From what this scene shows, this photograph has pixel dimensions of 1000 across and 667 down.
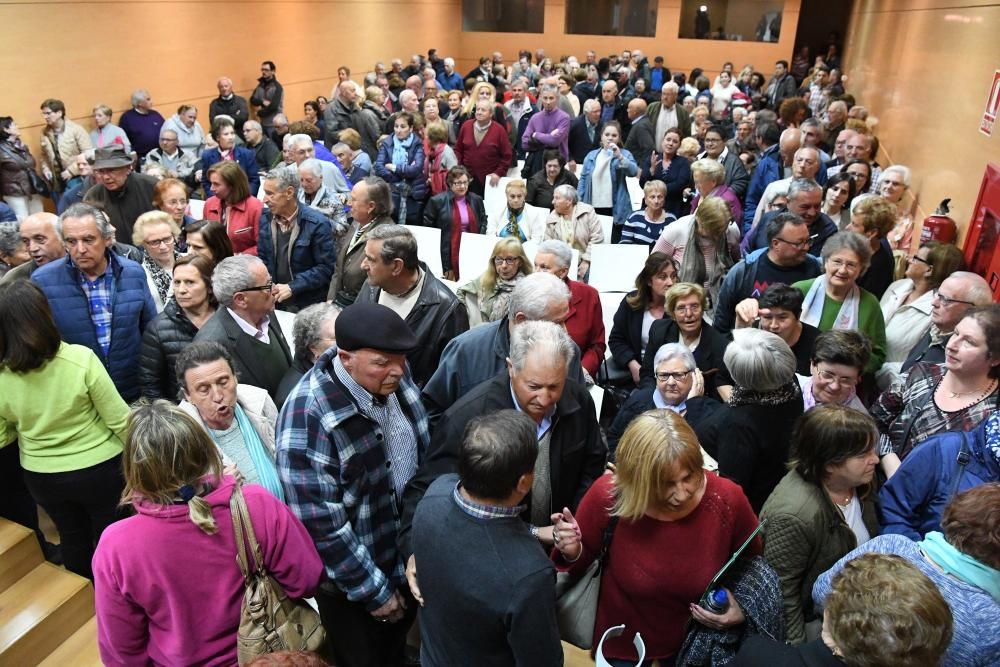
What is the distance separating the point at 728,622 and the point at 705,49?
19.1 metres

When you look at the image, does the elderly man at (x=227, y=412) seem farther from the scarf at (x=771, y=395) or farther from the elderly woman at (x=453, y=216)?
the elderly woman at (x=453, y=216)

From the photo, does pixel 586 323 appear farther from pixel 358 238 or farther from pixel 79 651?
pixel 79 651

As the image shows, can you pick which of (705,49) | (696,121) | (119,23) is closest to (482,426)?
(696,121)

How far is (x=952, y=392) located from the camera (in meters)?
2.65

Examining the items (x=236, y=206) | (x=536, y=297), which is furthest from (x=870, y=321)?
(x=236, y=206)

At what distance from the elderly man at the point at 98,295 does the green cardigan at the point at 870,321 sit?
3.46 metres

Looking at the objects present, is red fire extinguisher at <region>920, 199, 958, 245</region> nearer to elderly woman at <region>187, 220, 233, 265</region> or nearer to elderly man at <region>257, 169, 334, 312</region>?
elderly man at <region>257, 169, 334, 312</region>

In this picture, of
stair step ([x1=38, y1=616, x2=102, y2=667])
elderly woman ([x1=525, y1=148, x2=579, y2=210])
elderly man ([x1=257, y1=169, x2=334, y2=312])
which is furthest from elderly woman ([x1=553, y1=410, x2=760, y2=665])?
elderly woman ([x1=525, y1=148, x2=579, y2=210])

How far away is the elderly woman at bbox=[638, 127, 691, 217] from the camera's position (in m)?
6.39

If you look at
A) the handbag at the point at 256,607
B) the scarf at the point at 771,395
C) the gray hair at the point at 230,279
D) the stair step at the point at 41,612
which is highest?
the gray hair at the point at 230,279

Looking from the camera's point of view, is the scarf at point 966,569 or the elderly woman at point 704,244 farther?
the elderly woman at point 704,244

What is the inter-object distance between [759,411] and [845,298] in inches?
48.8

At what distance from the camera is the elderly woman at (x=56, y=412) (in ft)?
8.56

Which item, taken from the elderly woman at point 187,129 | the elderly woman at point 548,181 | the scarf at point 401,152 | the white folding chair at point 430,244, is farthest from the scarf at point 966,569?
the elderly woman at point 187,129
